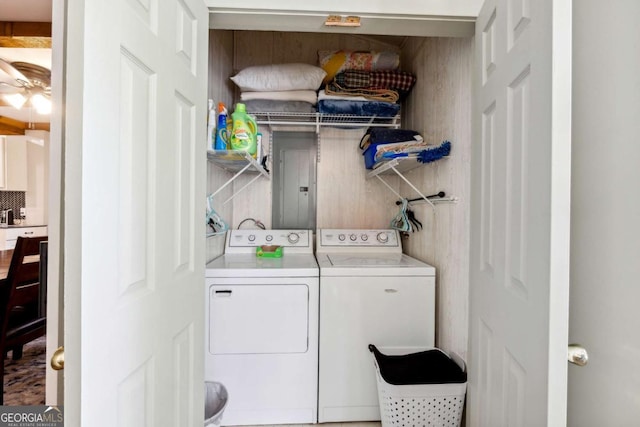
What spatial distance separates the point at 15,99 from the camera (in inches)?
114

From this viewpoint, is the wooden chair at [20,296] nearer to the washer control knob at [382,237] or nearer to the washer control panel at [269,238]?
the washer control panel at [269,238]

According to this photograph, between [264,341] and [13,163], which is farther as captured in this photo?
[13,163]

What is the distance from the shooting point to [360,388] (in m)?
1.73

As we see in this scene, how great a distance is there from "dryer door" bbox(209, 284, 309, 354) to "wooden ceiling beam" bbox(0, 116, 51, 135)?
18.0 ft

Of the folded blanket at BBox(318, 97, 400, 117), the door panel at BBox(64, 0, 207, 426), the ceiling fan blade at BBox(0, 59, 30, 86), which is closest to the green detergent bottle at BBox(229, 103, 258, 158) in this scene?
the door panel at BBox(64, 0, 207, 426)

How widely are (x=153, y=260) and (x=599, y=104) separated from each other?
1297 millimetres

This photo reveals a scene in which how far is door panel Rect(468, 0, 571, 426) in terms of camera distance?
2.15 feet

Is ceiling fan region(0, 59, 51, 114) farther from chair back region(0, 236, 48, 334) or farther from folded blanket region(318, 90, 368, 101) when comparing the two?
folded blanket region(318, 90, 368, 101)

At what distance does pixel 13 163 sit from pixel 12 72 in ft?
9.86

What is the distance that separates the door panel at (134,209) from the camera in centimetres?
59

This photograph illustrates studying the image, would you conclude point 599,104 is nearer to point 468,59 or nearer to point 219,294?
point 468,59

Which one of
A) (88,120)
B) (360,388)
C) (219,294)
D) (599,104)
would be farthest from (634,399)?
(219,294)

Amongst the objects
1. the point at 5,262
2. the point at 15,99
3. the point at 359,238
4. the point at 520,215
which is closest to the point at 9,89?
the point at 15,99

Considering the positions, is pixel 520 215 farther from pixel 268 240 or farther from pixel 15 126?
pixel 15 126
